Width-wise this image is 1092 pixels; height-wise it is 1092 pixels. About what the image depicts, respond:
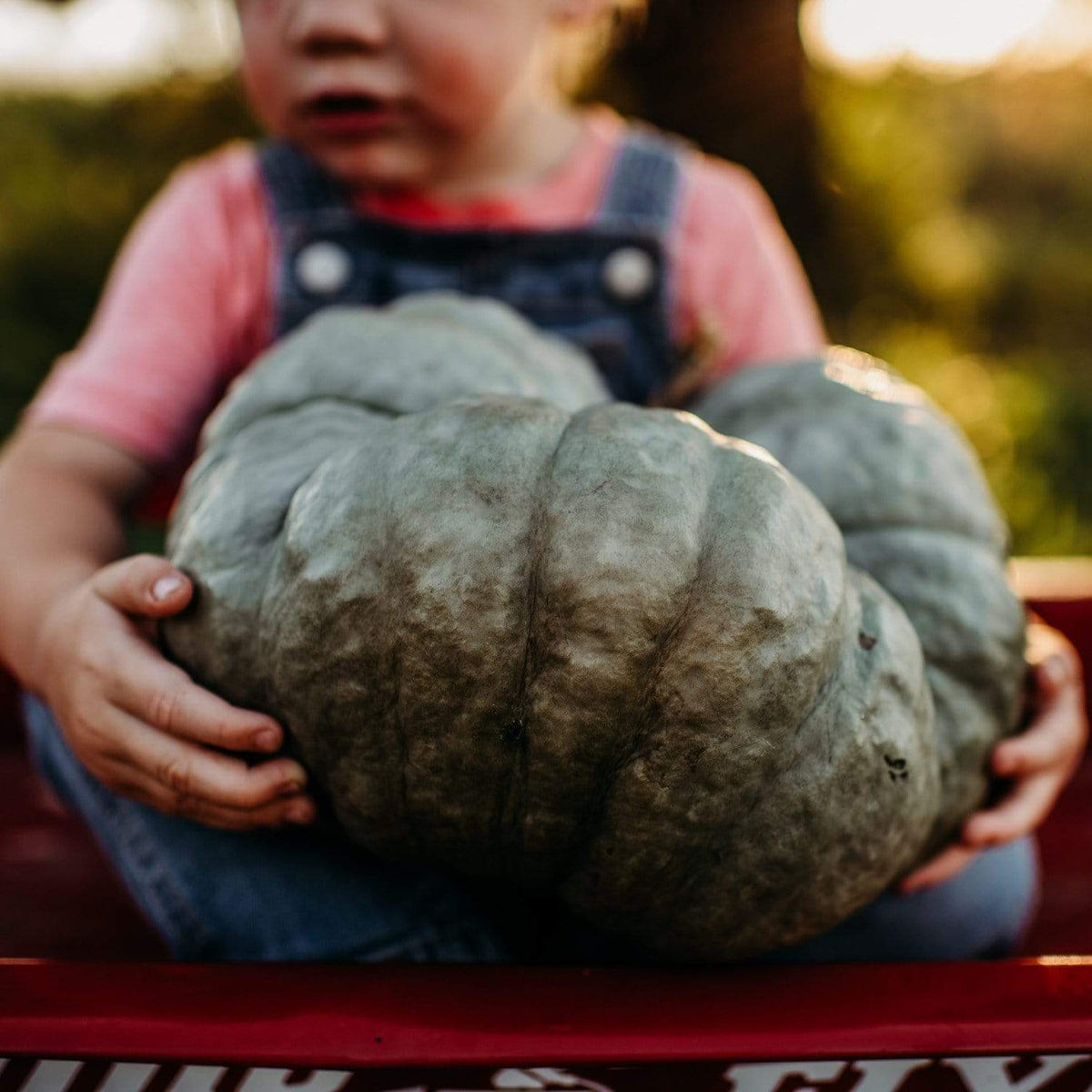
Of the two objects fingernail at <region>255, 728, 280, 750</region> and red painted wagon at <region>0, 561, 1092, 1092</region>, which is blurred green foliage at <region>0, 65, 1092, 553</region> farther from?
fingernail at <region>255, 728, 280, 750</region>

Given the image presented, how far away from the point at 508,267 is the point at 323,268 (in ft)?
0.81

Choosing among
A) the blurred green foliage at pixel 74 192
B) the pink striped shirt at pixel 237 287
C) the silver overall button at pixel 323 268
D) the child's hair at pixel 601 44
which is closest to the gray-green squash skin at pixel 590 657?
the pink striped shirt at pixel 237 287

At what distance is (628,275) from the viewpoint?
5.12ft

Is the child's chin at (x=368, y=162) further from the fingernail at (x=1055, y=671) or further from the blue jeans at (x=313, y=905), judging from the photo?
the fingernail at (x=1055, y=671)

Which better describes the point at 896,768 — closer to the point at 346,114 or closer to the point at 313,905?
the point at 313,905

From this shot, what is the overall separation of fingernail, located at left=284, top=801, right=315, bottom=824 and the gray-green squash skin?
3 centimetres

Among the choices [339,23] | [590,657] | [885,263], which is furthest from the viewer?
[885,263]

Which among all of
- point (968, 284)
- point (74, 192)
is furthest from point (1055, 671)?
point (74, 192)

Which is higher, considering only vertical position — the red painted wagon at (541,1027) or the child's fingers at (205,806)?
the child's fingers at (205,806)

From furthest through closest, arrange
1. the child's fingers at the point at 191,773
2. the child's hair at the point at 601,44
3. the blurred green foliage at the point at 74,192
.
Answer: the blurred green foliage at the point at 74,192 → the child's hair at the point at 601,44 → the child's fingers at the point at 191,773

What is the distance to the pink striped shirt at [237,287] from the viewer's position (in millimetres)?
1389

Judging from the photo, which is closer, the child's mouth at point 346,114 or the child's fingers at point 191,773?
the child's fingers at point 191,773

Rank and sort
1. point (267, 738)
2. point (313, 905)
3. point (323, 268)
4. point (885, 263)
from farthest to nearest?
1. point (885, 263)
2. point (323, 268)
3. point (313, 905)
4. point (267, 738)

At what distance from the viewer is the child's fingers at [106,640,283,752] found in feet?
2.68
